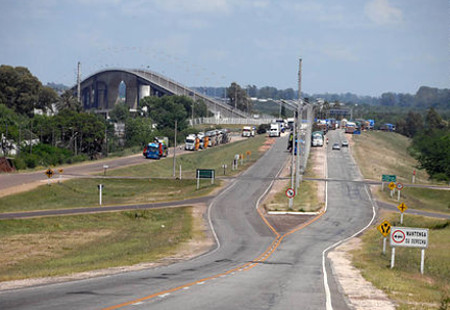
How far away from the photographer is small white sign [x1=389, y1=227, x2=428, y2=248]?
95.7ft

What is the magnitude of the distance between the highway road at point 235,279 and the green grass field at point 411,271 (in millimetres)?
1995

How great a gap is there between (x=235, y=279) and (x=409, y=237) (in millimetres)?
11134

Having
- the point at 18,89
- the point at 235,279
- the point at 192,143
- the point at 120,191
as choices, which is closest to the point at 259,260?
the point at 235,279

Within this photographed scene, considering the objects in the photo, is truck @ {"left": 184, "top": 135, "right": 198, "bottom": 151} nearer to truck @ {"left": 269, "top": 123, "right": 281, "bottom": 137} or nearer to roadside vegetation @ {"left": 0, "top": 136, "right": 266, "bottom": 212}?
roadside vegetation @ {"left": 0, "top": 136, "right": 266, "bottom": 212}

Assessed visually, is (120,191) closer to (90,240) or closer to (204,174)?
(204,174)

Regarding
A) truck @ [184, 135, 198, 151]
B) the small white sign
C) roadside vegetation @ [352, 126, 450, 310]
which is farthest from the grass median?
truck @ [184, 135, 198, 151]

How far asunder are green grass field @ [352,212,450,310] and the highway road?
6.54ft

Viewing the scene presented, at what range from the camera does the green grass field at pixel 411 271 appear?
20.3 meters

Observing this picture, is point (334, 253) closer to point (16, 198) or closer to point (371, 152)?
point (16, 198)

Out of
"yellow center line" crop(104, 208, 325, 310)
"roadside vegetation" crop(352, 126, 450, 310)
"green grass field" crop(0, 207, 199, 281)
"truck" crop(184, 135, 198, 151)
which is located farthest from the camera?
"truck" crop(184, 135, 198, 151)

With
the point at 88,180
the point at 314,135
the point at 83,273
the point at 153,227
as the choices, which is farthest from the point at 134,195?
the point at 314,135

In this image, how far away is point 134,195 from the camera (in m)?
69.2

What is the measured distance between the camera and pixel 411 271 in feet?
97.9

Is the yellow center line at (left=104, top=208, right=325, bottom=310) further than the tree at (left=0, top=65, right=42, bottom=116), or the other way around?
the tree at (left=0, top=65, right=42, bottom=116)
